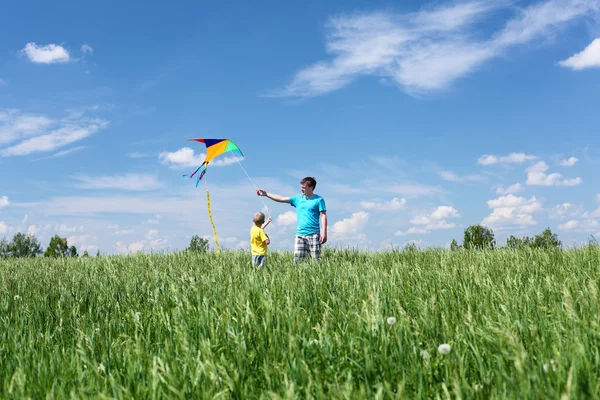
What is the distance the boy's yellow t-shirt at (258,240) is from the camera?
9695 mm

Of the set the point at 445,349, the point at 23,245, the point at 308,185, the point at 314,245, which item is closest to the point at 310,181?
the point at 308,185

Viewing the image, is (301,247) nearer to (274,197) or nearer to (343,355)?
(274,197)

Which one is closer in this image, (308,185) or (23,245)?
(308,185)

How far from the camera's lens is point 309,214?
32.3ft

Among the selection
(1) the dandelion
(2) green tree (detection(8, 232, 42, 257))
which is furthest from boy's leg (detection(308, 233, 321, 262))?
(2) green tree (detection(8, 232, 42, 257))

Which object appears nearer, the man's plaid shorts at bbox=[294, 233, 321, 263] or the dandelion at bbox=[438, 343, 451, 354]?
the dandelion at bbox=[438, 343, 451, 354]

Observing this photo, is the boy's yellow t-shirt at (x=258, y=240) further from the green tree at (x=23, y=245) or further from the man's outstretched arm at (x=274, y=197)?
the green tree at (x=23, y=245)

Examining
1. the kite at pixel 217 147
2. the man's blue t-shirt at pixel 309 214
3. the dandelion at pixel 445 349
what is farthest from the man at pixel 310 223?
the dandelion at pixel 445 349

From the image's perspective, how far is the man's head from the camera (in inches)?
390

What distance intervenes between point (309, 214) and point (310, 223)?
0.19m

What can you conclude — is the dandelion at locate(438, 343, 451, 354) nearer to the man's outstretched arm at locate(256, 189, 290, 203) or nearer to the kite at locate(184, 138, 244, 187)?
the man's outstretched arm at locate(256, 189, 290, 203)

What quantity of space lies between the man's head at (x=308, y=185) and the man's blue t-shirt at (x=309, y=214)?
0.43 feet

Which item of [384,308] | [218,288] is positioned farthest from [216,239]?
[384,308]

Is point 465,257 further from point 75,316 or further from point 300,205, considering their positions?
point 75,316
